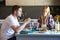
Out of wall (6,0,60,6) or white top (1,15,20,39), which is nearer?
white top (1,15,20,39)

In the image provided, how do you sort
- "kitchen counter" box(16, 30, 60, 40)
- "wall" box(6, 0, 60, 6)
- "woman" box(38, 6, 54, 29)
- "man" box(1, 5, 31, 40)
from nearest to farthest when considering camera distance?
"kitchen counter" box(16, 30, 60, 40) < "man" box(1, 5, 31, 40) < "woman" box(38, 6, 54, 29) < "wall" box(6, 0, 60, 6)

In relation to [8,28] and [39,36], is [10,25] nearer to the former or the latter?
[8,28]

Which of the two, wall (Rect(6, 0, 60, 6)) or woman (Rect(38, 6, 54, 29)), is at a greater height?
wall (Rect(6, 0, 60, 6))

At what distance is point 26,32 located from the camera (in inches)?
116

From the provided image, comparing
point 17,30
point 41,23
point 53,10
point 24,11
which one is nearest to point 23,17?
point 24,11

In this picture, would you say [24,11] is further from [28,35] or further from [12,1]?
[28,35]

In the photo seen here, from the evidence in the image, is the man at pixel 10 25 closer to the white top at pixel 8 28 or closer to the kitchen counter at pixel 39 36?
the white top at pixel 8 28

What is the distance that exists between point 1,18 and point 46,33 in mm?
2682

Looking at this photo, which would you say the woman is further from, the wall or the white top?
the wall

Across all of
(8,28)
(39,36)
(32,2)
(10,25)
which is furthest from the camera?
(32,2)

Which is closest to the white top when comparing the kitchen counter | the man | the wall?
the man

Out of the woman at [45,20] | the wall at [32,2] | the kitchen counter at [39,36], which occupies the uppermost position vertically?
the wall at [32,2]

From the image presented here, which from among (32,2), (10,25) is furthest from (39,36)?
(32,2)

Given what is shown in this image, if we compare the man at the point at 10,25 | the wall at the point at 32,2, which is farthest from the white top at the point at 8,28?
the wall at the point at 32,2
